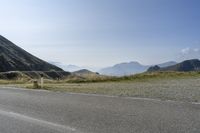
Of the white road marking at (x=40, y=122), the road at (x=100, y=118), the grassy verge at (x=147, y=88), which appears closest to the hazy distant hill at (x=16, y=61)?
the grassy verge at (x=147, y=88)

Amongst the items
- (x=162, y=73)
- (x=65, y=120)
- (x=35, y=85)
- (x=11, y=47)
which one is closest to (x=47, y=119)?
(x=65, y=120)

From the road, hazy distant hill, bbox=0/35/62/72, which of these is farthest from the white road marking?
hazy distant hill, bbox=0/35/62/72

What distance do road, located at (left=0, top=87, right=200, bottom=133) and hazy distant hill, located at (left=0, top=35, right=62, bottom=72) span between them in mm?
116961

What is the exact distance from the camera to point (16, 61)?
Answer: 15362cm

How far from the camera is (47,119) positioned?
10.4 metres

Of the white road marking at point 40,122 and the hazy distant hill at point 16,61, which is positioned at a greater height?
the hazy distant hill at point 16,61

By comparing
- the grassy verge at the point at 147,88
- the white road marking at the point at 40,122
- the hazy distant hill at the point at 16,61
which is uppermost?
the hazy distant hill at the point at 16,61

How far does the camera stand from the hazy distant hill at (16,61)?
447 ft

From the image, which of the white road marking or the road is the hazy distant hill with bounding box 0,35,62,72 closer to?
the road

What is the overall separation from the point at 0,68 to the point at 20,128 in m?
122

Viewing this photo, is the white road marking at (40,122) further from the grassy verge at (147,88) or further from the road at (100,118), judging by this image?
the grassy verge at (147,88)

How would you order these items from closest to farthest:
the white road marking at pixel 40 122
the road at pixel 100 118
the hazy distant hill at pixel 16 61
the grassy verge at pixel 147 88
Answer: the road at pixel 100 118
the white road marking at pixel 40 122
the grassy verge at pixel 147 88
the hazy distant hill at pixel 16 61

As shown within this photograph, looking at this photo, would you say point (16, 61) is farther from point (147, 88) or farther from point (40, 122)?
point (40, 122)

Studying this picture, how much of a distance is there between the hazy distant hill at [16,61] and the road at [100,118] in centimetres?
11696
